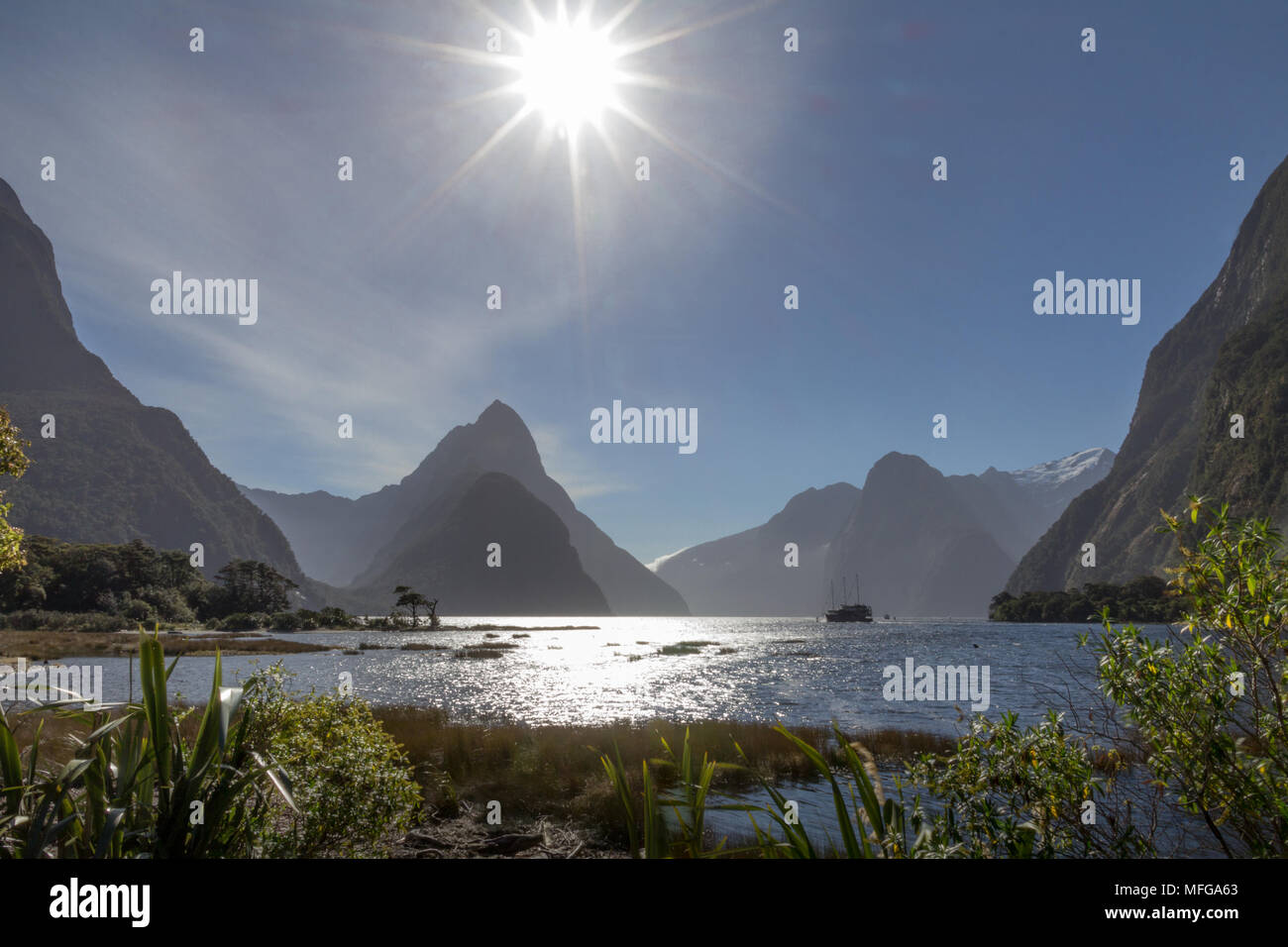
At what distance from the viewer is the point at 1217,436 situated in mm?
132125

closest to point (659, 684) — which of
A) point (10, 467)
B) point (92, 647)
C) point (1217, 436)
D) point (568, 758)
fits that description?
point (568, 758)

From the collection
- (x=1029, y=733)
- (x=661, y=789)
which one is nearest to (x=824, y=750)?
(x=661, y=789)

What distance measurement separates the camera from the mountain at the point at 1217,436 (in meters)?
114

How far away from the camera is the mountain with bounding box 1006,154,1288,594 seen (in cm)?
11431

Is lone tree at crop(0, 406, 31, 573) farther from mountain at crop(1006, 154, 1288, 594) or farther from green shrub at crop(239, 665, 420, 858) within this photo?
mountain at crop(1006, 154, 1288, 594)

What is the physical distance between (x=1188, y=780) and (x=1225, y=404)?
7136 inches

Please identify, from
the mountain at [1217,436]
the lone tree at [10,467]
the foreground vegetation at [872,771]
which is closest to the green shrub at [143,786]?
the foreground vegetation at [872,771]

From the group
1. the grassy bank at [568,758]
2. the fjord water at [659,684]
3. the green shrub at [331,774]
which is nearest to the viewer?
the green shrub at [331,774]

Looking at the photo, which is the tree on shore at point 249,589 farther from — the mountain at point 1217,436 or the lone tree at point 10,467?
the mountain at point 1217,436

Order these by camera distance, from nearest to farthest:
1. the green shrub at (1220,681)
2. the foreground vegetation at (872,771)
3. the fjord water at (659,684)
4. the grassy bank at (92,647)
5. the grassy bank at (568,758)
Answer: the foreground vegetation at (872,771), the green shrub at (1220,681), the grassy bank at (568,758), the fjord water at (659,684), the grassy bank at (92,647)

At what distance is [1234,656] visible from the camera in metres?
5.14

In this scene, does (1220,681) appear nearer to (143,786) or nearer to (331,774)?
(143,786)

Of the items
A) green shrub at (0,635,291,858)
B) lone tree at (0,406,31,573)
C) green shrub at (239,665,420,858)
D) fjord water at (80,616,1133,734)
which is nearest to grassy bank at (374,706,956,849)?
fjord water at (80,616,1133,734)

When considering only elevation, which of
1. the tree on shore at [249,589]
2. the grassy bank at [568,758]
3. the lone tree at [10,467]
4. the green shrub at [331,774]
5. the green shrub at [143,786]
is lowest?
the tree on shore at [249,589]
